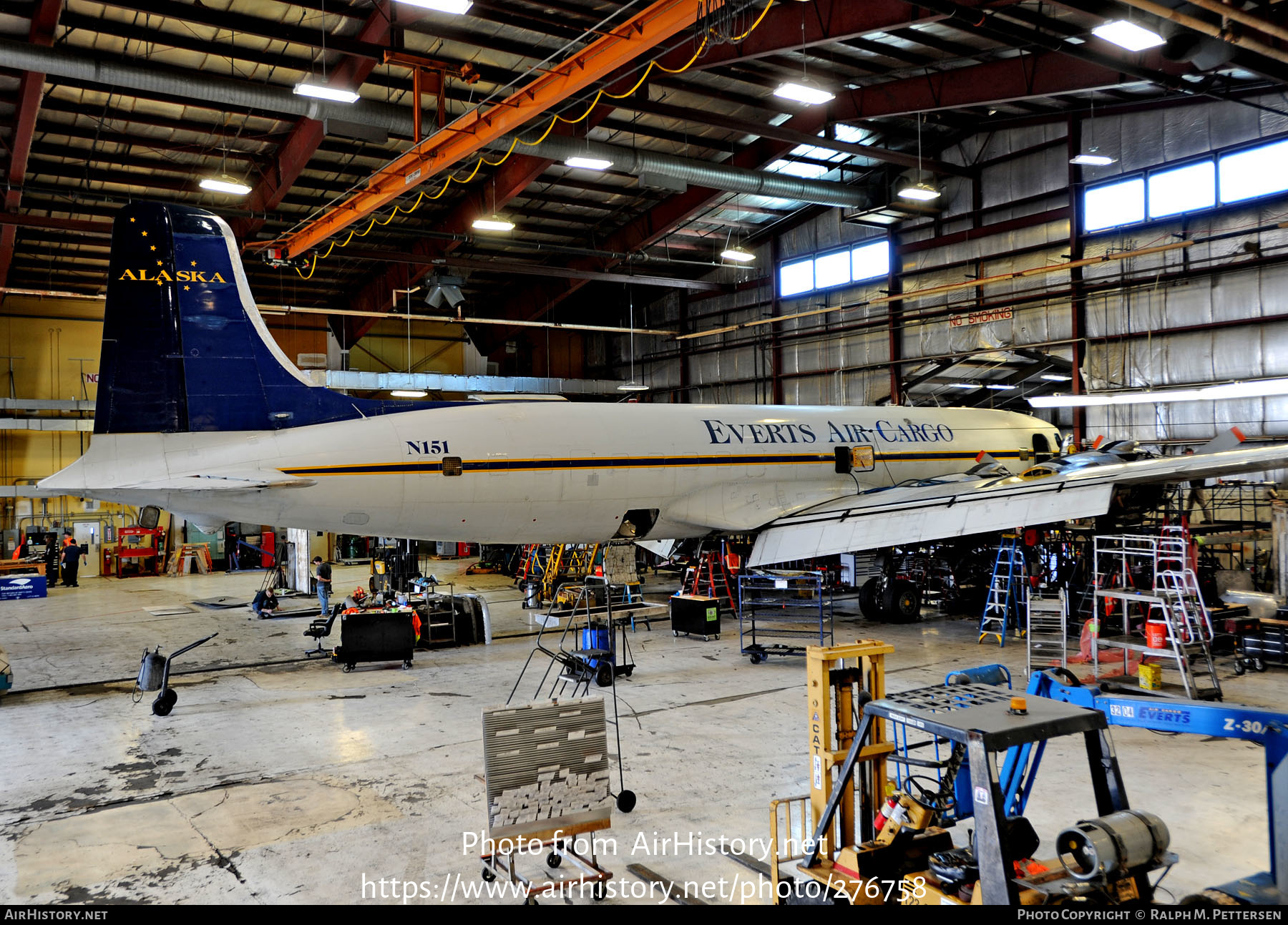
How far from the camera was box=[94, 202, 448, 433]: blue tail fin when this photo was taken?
31.5 ft

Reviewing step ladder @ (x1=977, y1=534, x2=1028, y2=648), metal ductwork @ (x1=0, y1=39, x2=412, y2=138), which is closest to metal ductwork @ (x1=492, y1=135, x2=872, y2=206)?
metal ductwork @ (x1=0, y1=39, x2=412, y2=138)

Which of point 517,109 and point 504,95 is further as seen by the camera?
point 504,95

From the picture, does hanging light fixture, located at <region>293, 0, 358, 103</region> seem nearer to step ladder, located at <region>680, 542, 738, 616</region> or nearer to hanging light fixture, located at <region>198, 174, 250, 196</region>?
hanging light fixture, located at <region>198, 174, 250, 196</region>

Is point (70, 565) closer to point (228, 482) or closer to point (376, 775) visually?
point (228, 482)

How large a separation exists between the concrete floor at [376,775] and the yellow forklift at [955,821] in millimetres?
902

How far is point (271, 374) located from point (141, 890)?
666 centimetres

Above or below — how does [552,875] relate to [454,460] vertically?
below

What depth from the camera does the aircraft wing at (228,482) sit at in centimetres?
952

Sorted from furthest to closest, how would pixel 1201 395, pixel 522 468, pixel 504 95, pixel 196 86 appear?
1. pixel 1201 395
2. pixel 504 95
3. pixel 196 86
4. pixel 522 468

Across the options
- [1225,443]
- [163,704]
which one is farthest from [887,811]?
[1225,443]

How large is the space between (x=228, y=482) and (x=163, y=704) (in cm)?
270

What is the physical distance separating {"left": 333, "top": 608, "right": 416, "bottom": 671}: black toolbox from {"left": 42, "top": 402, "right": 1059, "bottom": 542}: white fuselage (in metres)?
1.60

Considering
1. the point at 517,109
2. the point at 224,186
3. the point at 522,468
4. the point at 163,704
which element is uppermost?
the point at 517,109

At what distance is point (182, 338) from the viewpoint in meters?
9.98
